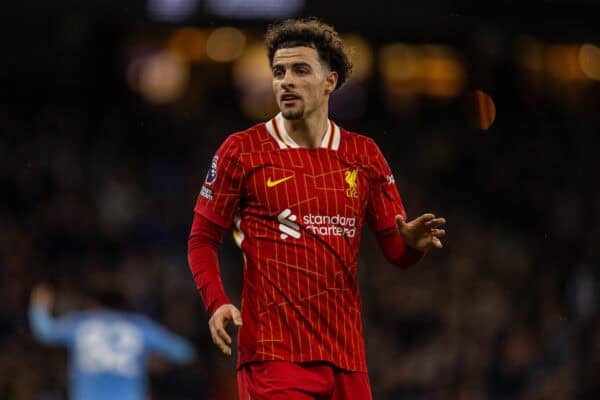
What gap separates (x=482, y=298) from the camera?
14594 millimetres

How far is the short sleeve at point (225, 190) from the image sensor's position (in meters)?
5.64

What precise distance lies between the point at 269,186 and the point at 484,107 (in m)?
14.0

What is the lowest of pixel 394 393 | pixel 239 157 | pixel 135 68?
pixel 394 393

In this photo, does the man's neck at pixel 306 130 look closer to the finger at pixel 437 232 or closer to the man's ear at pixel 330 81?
the man's ear at pixel 330 81

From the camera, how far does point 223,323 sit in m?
5.27

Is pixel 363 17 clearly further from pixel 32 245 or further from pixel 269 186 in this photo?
pixel 269 186

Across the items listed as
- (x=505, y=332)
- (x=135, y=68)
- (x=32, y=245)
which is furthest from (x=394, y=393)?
(x=135, y=68)

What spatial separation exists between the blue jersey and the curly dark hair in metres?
4.38

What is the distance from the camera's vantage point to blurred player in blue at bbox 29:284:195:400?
390 inches

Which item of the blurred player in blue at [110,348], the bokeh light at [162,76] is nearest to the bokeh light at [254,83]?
the bokeh light at [162,76]

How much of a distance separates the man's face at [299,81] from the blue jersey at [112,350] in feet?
14.6

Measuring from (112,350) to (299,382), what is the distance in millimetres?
4785

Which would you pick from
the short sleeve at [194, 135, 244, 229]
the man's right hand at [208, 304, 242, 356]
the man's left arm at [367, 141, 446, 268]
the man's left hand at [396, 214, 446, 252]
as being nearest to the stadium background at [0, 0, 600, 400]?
the man's left arm at [367, 141, 446, 268]

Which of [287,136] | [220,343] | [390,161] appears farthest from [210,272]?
[390,161]
